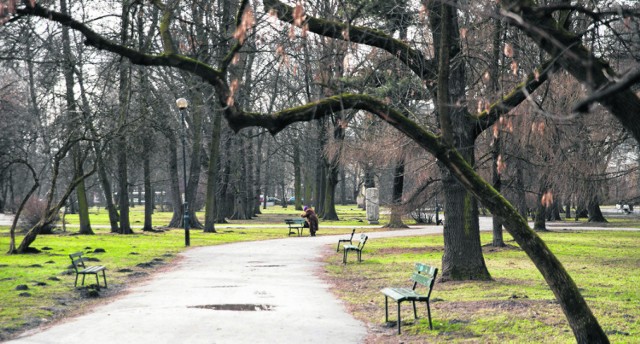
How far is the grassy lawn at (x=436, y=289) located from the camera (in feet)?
33.5

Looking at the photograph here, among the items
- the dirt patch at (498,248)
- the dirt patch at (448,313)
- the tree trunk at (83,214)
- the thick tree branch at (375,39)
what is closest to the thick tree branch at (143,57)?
the thick tree branch at (375,39)

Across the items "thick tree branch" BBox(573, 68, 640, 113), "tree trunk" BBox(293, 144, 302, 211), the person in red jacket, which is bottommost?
the person in red jacket

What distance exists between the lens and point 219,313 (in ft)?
38.3

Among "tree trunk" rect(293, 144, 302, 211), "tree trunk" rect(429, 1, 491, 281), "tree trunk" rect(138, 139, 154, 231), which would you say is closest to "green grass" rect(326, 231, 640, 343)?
"tree trunk" rect(429, 1, 491, 281)

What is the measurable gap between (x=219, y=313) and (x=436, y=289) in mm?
5117

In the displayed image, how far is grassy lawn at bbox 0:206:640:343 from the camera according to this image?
10.2 metres

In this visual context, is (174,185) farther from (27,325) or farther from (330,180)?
(27,325)

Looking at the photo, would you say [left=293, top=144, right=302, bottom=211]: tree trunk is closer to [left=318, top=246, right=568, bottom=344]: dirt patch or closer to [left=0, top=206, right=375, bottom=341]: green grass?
[left=0, top=206, right=375, bottom=341]: green grass

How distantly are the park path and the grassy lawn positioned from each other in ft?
1.74

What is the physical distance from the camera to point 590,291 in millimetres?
14133

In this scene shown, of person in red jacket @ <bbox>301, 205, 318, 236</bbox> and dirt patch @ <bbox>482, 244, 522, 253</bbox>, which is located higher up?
person in red jacket @ <bbox>301, 205, 318, 236</bbox>

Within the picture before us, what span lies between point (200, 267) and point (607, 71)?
1499 cm

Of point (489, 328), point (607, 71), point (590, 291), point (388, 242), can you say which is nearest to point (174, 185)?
point (388, 242)

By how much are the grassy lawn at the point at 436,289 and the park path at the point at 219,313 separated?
1.74 ft
